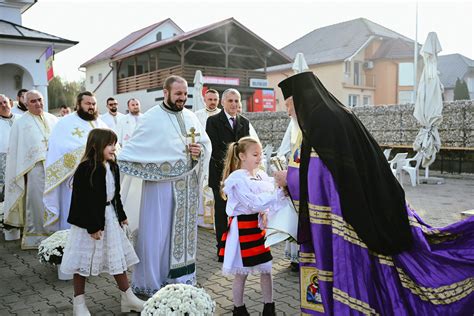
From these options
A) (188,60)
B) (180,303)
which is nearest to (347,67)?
(188,60)

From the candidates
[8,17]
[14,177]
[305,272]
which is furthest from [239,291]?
[8,17]

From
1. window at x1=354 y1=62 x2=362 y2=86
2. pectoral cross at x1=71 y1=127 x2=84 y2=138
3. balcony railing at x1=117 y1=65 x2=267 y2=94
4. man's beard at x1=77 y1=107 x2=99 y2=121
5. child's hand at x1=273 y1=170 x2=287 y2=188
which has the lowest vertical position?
child's hand at x1=273 y1=170 x2=287 y2=188

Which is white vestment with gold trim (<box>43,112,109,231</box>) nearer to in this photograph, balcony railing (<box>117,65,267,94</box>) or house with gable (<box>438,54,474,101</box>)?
balcony railing (<box>117,65,267,94</box>)

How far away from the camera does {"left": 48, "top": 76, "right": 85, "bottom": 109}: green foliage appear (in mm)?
47094

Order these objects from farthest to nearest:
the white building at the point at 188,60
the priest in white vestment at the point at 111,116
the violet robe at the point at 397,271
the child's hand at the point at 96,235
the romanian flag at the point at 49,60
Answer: the white building at the point at 188,60 < the romanian flag at the point at 49,60 < the priest in white vestment at the point at 111,116 < the child's hand at the point at 96,235 < the violet robe at the point at 397,271

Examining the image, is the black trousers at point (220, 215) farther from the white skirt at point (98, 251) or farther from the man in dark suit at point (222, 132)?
the white skirt at point (98, 251)

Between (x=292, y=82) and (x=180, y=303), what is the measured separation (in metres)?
1.75

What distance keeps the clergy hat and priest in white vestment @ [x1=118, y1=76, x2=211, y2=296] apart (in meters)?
1.63

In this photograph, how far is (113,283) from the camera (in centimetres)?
526

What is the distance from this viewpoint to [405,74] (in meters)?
42.2

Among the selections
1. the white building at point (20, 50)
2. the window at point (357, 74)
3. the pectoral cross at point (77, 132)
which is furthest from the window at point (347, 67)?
the pectoral cross at point (77, 132)

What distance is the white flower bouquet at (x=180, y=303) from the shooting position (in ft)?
10.7

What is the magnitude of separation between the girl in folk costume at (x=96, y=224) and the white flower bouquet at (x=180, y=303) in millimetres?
938

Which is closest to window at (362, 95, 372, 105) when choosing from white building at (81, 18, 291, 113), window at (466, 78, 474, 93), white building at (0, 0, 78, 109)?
white building at (81, 18, 291, 113)
